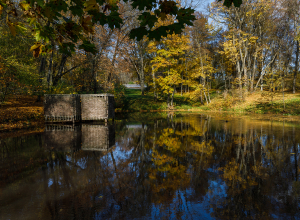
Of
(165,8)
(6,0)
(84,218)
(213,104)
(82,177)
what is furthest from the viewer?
(213,104)

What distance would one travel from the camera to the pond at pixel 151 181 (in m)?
3.09

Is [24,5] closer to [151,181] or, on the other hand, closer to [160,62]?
[151,181]

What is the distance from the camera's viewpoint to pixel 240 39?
24.2 metres

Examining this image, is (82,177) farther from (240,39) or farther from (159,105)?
(240,39)

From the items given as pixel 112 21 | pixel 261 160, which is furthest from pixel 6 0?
pixel 261 160

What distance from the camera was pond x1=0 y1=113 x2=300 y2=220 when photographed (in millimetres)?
3086

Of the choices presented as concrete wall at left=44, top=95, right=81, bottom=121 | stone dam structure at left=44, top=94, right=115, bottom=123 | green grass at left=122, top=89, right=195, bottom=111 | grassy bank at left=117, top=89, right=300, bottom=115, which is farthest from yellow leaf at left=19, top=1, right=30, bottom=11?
green grass at left=122, top=89, right=195, bottom=111

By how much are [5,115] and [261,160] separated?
1522cm

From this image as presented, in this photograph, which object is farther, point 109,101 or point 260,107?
point 260,107

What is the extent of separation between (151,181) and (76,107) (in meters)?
12.0

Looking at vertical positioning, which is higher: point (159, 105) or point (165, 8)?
point (165, 8)

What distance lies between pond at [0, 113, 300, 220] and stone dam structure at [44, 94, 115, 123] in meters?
7.05

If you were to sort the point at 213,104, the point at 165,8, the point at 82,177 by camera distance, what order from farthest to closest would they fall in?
the point at 213,104
the point at 82,177
the point at 165,8

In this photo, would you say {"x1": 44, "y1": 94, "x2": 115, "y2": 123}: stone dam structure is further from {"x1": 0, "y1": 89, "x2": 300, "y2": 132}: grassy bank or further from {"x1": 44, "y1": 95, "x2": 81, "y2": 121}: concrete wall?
{"x1": 0, "y1": 89, "x2": 300, "y2": 132}: grassy bank
